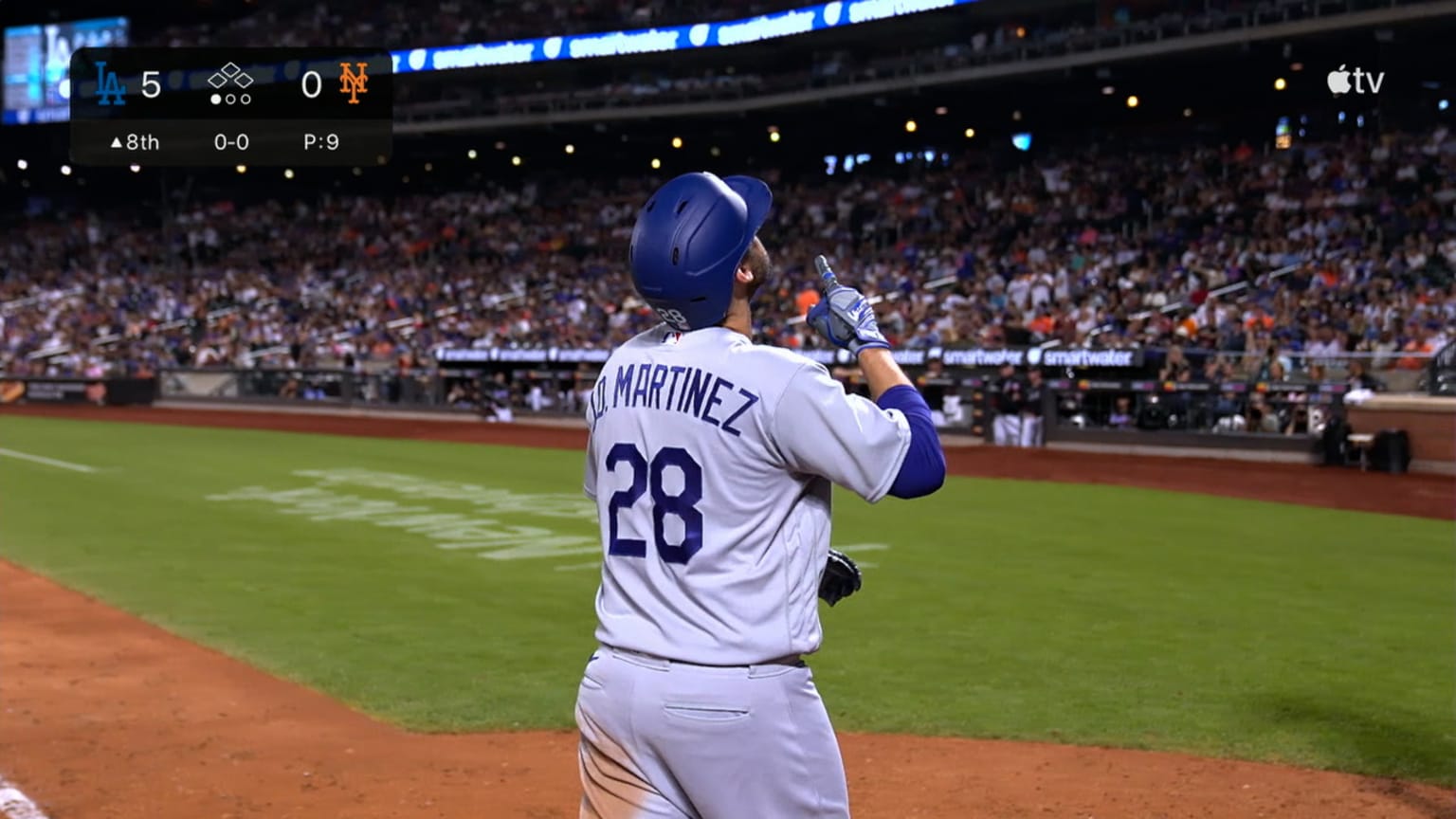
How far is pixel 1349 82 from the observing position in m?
29.5

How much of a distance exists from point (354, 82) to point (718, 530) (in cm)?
752

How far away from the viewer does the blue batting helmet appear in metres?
2.61

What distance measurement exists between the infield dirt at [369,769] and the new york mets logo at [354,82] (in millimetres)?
3826

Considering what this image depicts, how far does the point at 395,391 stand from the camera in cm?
3341

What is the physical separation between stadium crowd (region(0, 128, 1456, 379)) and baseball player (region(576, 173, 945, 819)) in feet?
47.1

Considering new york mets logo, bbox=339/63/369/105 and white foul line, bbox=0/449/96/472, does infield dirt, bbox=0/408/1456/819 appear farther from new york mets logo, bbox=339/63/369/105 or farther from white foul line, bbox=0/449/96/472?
white foul line, bbox=0/449/96/472

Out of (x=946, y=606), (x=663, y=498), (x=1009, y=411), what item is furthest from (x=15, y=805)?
(x=1009, y=411)

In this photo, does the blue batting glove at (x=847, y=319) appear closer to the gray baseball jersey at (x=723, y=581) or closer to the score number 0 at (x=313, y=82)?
the gray baseball jersey at (x=723, y=581)

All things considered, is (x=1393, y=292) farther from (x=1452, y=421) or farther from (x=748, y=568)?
(x=748, y=568)

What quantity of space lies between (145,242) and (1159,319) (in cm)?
3899

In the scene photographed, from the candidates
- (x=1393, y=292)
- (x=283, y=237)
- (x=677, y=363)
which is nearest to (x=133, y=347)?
(x=283, y=237)
